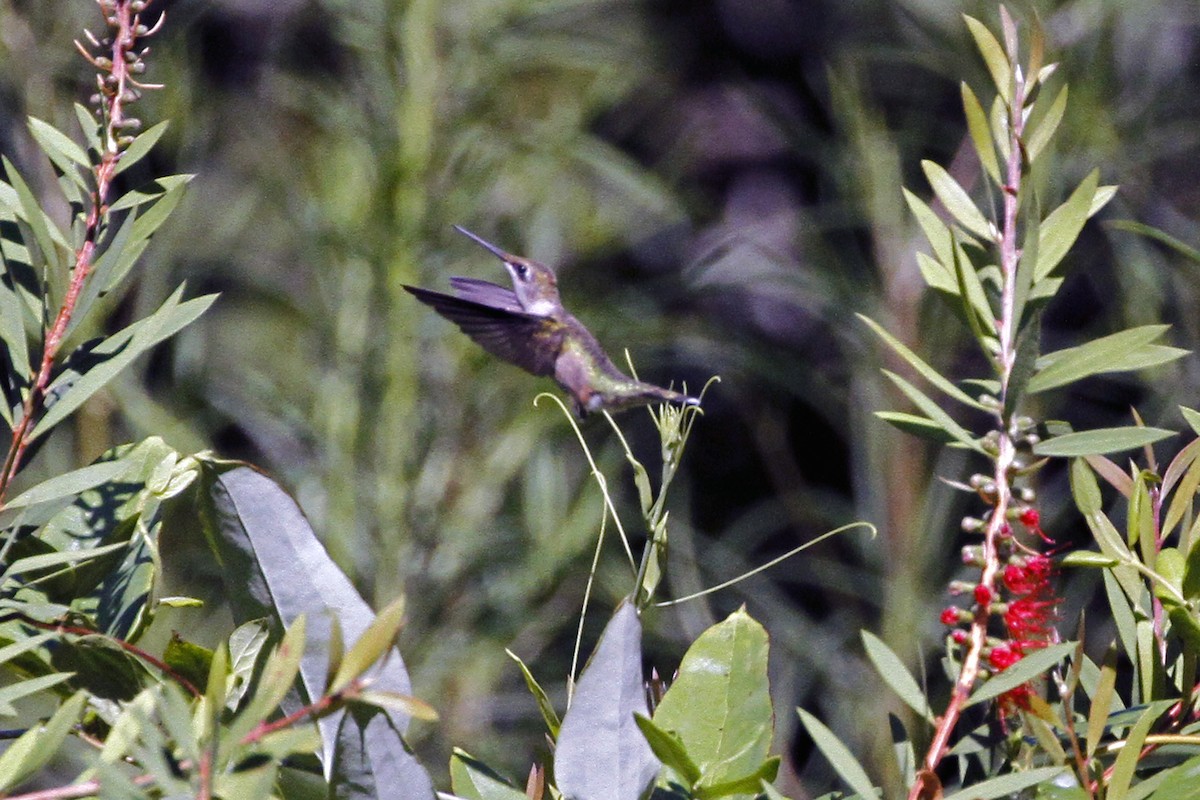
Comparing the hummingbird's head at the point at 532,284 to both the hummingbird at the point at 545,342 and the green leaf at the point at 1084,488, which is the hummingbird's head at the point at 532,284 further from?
the green leaf at the point at 1084,488

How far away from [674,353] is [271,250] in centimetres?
81

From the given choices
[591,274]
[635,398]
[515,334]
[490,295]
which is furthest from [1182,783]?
[591,274]

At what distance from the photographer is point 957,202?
0.98ft

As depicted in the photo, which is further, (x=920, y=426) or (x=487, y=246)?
(x=487, y=246)

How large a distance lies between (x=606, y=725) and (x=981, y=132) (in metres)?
0.15

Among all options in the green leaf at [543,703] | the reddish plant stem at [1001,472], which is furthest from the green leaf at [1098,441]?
the green leaf at [543,703]

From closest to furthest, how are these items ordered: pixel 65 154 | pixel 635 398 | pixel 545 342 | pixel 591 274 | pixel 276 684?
pixel 276 684, pixel 65 154, pixel 635 398, pixel 545 342, pixel 591 274

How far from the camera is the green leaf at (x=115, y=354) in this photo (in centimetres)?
28

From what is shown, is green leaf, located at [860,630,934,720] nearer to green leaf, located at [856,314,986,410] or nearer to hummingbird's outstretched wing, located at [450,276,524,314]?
green leaf, located at [856,314,986,410]

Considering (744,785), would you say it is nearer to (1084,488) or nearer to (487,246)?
(1084,488)

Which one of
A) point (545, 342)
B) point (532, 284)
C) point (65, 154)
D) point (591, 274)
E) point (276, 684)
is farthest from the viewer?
point (591, 274)

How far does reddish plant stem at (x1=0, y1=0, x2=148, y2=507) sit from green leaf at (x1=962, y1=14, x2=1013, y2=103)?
0.19m

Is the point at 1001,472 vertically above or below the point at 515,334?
above

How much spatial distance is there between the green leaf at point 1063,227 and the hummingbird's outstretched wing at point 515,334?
46 cm
